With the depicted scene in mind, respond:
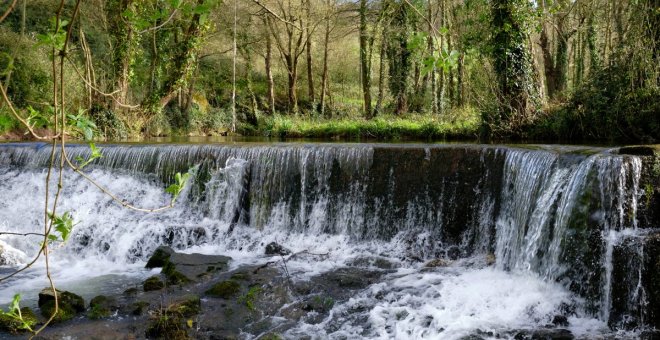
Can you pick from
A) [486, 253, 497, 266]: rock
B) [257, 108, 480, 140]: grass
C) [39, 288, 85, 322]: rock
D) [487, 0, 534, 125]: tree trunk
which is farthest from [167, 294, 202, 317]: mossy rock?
[257, 108, 480, 140]: grass

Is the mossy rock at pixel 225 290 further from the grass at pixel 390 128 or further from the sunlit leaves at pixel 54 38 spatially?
the grass at pixel 390 128

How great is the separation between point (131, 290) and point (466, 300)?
4.07m

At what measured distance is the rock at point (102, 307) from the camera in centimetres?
595

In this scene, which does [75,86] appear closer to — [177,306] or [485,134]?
[485,134]

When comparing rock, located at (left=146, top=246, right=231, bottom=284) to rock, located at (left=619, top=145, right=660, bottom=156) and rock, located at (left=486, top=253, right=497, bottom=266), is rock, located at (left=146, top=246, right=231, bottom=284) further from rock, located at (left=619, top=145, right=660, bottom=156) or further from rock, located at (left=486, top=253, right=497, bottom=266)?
rock, located at (left=619, top=145, right=660, bottom=156)

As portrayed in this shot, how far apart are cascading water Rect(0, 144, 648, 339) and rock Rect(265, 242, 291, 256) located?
11.0 inches

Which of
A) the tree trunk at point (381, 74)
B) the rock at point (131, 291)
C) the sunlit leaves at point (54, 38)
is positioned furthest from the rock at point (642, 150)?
the tree trunk at point (381, 74)

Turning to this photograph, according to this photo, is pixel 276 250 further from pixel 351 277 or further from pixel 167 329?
pixel 167 329

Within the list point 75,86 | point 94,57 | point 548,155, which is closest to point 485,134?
point 548,155

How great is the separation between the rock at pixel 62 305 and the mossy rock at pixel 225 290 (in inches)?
57.0

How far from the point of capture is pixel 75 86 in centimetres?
1739

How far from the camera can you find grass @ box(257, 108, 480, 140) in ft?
51.1

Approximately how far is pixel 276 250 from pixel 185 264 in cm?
162

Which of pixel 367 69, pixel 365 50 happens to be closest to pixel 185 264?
pixel 367 69
